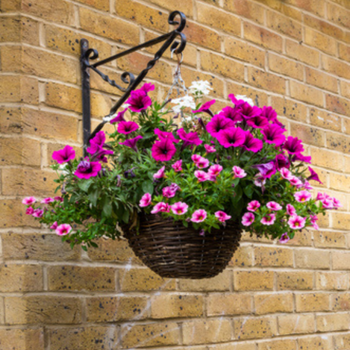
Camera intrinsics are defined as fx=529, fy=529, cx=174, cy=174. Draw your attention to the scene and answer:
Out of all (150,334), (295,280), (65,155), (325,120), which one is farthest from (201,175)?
(325,120)

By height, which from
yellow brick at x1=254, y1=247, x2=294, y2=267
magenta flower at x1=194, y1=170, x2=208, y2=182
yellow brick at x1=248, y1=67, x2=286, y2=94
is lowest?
yellow brick at x1=254, y1=247, x2=294, y2=267

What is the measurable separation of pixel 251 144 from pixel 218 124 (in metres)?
0.08

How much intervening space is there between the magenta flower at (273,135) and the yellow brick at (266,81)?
0.88m

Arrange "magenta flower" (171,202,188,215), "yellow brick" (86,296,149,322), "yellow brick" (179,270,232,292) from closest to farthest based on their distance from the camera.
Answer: "magenta flower" (171,202,188,215)
"yellow brick" (86,296,149,322)
"yellow brick" (179,270,232,292)

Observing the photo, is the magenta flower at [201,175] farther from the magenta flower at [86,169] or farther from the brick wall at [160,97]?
the brick wall at [160,97]

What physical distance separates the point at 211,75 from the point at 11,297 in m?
1.00

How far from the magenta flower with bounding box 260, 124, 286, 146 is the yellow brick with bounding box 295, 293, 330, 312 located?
1.01m

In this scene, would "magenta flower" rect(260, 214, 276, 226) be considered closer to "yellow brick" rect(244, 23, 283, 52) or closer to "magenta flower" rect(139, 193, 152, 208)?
"magenta flower" rect(139, 193, 152, 208)

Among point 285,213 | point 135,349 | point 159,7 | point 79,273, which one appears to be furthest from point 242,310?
point 159,7

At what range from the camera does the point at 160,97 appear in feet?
5.62

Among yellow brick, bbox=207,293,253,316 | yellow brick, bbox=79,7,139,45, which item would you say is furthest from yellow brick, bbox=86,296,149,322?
yellow brick, bbox=79,7,139,45

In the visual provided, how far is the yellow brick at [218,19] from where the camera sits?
1868 mm

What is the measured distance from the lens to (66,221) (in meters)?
1.19

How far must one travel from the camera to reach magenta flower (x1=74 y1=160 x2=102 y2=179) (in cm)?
107
